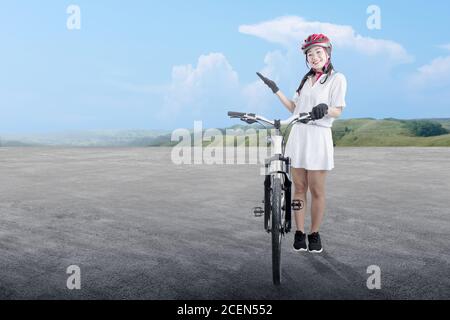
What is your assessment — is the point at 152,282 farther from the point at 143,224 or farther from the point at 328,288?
the point at 143,224

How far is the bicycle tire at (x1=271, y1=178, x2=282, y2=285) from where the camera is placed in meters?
4.38

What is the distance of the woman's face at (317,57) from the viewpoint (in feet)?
16.6

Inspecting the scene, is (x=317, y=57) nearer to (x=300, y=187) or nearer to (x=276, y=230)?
(x=300, y=187)

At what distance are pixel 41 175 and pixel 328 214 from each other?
926 centimetres

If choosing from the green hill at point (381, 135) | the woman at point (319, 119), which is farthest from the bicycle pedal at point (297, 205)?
the green hill at point (381, 135)

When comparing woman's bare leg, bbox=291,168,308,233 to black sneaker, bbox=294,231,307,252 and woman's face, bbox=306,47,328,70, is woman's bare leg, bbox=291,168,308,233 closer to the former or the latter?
black sneaker, bbox=294,231,307,252

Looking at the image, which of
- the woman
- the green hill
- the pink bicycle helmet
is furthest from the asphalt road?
the green hill

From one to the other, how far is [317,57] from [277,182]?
4.53 ft

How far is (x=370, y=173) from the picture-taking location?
46.3 ft

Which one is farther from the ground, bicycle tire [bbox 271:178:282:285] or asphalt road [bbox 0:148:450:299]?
bicycle tire [bbox 271:178:282:285]

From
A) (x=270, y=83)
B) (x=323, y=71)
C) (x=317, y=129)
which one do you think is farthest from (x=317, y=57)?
(x=317, y=129)

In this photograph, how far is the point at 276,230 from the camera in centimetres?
444

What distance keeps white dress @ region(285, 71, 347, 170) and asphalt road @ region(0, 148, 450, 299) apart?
3.34 feet
